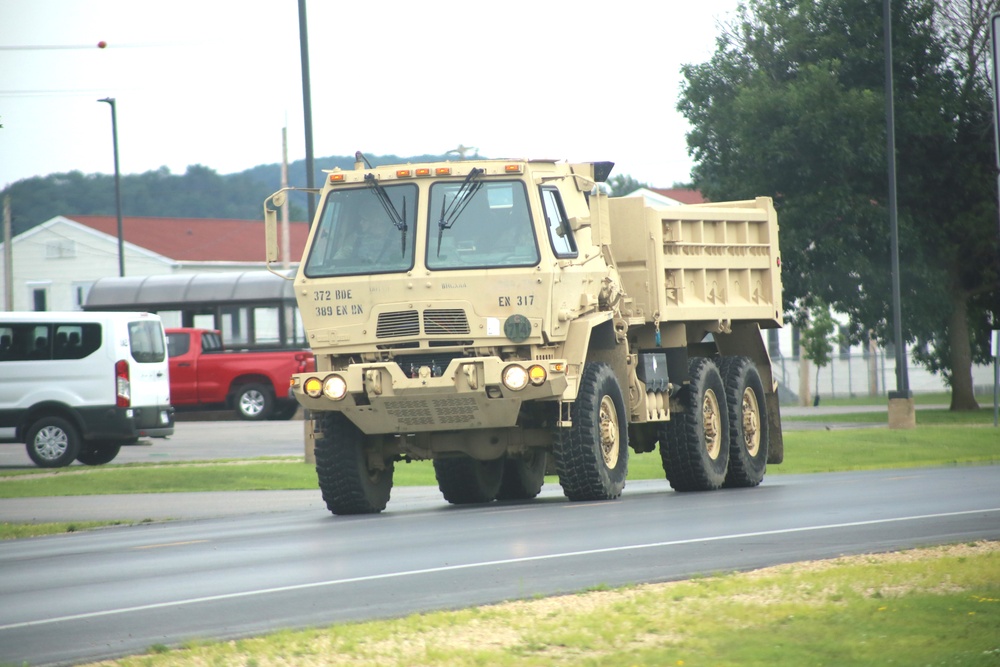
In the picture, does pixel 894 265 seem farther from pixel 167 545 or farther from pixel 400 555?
pixel 400 555

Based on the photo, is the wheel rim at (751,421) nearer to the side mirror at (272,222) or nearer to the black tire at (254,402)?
the side mirror at (272,222)

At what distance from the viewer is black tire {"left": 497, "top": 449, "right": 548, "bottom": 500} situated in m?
17.7

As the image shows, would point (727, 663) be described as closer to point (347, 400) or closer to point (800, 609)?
point (800, 609)

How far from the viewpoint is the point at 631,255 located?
16531 mm

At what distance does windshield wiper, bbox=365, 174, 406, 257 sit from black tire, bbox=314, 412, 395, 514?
1752 mm

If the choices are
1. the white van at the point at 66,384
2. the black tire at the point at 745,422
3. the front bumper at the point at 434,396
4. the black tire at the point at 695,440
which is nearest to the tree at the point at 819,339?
the white van at the point at 66,384

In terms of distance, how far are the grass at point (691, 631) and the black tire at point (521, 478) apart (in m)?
8.77

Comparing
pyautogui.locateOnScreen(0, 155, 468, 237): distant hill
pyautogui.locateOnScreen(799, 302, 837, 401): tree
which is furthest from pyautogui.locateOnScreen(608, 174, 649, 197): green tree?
pyautogui.locateOnScreen(799, 302, 837, 401): tree

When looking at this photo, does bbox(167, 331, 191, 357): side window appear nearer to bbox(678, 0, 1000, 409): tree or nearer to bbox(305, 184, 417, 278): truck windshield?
bbox(678, 0, 1000, 409): tree

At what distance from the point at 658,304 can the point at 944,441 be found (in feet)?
46.6

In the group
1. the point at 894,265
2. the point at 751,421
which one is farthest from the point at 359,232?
the point at 894,265

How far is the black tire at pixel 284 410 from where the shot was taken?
37969mm

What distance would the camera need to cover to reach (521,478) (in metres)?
17.8

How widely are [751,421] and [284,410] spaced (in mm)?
21088
